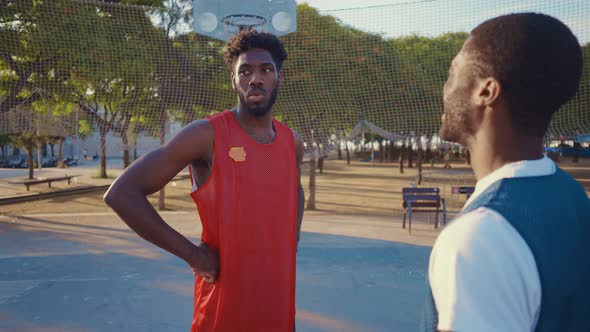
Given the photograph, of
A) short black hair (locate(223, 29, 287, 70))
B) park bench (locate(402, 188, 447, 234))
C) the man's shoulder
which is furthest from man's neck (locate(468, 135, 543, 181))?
park bench (locate(402, 188, 447, 234))

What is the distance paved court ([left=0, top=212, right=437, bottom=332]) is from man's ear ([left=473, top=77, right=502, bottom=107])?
3.07 metres

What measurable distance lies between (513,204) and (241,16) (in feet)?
19.4

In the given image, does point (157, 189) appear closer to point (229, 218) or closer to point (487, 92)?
point (229, 218)

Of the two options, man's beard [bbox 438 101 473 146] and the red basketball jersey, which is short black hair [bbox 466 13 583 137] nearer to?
man's beard [bbox 438 101 473 146]

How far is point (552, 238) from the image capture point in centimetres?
76

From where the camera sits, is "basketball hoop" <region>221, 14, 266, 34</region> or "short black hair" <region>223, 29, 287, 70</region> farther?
"basketball hoop" <region>221, 14, 266, 34</region>

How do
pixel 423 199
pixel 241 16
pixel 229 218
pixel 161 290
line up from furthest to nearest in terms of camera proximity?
pixel 423 199
pixel 241 16
pixel 161 290
pixel 229 218

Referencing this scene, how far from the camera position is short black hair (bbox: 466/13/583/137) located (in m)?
0.82

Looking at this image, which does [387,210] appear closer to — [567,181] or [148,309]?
[148,309]

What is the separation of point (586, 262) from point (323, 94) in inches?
395

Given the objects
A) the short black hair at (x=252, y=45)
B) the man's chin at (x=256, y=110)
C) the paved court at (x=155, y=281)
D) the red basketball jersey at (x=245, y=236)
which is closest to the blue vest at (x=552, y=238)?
the red basketball jersey at (x=245, y=236)

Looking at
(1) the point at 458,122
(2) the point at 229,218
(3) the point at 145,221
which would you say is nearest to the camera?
(1) the point at 458,122

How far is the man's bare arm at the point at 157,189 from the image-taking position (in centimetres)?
170

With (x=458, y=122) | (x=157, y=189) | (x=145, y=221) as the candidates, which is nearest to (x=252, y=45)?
(x=157, y=189)
